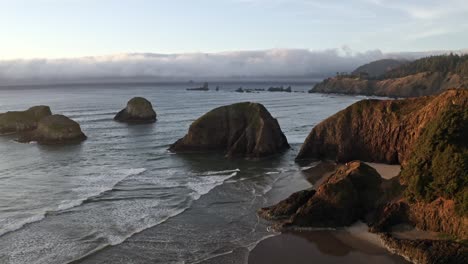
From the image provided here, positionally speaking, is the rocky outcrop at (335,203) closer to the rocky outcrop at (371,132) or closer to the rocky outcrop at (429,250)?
the rocky outcrop at (429,250)

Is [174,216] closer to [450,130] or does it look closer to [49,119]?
[450,130]

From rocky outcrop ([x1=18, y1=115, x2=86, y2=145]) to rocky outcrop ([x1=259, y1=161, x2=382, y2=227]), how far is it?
152 feet

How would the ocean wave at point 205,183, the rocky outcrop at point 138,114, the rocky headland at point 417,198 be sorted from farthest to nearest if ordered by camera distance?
the rocky outcrop at point 138,114
the ocean wave at point 205,183
the rocky headland at point 417,198

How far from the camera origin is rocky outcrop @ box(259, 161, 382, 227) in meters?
28.0

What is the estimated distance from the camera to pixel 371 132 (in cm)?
4597

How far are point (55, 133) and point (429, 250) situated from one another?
58542 millimetres

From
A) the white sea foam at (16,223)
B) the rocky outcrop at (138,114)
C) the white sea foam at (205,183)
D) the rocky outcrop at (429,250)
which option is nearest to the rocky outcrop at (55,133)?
the rocky outcrop at (138,114)

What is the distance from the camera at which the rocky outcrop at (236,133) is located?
173ft

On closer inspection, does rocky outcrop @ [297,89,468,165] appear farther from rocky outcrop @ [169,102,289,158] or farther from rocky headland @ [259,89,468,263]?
rocky headland @ [259,89,468,263]

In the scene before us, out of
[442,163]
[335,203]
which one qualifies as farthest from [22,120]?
[442,163]

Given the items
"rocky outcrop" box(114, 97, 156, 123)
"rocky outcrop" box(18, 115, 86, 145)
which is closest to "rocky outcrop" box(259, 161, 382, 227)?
"rocky outcrop" box(18, 115, 86, 145)

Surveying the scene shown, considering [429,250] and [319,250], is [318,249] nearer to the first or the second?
[319,250]

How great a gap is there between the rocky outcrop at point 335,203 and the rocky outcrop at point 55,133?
152 feet

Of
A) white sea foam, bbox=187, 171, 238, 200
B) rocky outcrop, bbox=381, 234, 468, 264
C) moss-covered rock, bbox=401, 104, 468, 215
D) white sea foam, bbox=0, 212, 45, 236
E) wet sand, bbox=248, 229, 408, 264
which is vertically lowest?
wet sand, bbox=248, 229, 408, 264
